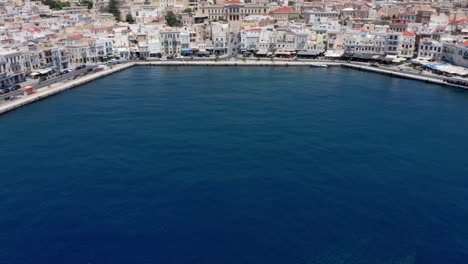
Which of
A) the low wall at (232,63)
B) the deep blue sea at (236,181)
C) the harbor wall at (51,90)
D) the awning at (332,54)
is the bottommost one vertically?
the deep blue sea at (236,181)

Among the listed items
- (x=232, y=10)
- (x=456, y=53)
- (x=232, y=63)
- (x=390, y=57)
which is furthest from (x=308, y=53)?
(x=232, y=10)

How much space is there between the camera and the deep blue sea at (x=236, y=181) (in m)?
28.8

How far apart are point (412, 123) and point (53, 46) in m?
72.8

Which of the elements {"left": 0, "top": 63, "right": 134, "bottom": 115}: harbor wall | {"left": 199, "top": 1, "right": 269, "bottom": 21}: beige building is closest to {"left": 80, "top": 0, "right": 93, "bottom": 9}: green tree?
{"left": 199, "top": 1, "right": 269, "bottom": 21}: beige building

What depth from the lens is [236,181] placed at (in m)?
37.2

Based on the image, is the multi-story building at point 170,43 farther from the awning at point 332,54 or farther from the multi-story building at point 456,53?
the multi-story building at point 456,53

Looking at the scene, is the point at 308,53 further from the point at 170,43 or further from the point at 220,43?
the point at 170,43

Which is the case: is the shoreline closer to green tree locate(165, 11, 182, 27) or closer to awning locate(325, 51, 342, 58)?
awning locate(325, 51, 342, 58)

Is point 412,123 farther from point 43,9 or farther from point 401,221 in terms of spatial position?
point 43,9

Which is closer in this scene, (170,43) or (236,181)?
(236,181)

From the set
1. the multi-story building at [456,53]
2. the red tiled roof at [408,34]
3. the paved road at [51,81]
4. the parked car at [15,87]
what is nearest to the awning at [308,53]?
the red tiled roof at [408,34]

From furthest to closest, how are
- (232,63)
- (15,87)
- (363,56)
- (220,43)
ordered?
(220,43)
(232,63)
(363,56)
(15,87)

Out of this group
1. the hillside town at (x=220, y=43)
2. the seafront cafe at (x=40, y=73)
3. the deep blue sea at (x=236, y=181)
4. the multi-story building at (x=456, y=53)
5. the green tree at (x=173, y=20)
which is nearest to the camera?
the deep blue sea at (x=236, y=181)

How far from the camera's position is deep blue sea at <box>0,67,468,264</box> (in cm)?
2880
